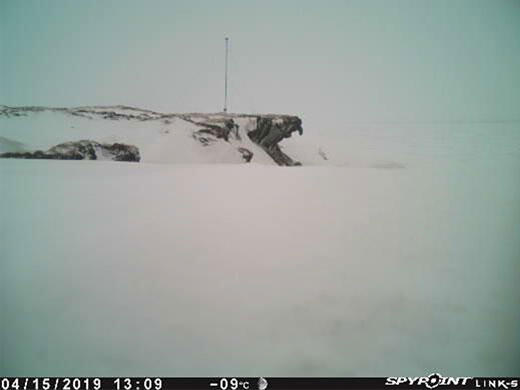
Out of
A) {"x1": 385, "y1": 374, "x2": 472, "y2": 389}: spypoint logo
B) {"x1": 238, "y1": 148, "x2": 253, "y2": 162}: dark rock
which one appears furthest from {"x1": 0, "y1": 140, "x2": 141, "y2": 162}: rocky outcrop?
{"x1": 385, "y1": 374, "x2": 472, "y2": 389}: spypoint logo

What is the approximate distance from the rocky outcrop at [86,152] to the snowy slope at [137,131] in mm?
18

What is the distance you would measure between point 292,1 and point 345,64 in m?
0.35

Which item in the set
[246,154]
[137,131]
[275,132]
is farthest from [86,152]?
[275,132]

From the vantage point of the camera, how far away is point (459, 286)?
166cm

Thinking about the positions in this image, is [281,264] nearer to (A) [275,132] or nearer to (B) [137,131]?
(A) [275,132]

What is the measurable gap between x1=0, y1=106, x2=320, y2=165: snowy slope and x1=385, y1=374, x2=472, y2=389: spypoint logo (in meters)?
1.04

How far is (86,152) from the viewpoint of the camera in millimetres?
1644

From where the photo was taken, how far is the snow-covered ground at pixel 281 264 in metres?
1.64

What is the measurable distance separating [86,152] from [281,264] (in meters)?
0.93

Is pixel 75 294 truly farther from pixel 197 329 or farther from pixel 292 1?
pixel 292 1

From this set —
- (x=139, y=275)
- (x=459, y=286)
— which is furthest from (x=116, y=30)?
(x=459, y=286)

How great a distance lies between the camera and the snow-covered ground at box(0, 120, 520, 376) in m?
1.64

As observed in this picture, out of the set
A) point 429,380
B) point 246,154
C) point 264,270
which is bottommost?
point 429,380

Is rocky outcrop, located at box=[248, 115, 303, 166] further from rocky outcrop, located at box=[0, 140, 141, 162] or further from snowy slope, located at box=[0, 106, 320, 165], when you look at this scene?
rocky outcrop, located at box=[0, 140, 141, 162]
